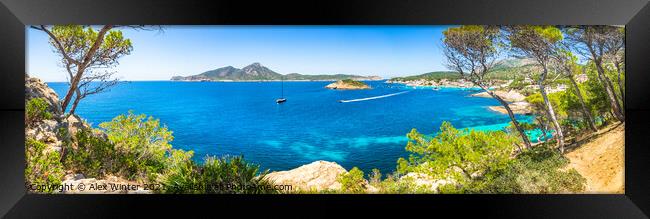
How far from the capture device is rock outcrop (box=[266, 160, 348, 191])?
566cm

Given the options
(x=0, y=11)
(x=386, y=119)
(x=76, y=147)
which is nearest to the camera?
(x=0, y=11)

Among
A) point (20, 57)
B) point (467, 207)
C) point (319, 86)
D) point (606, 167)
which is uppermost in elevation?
point (20, 57)

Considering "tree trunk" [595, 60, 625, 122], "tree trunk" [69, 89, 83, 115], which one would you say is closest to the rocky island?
"tree trunk" [595, 60, 625, 122]

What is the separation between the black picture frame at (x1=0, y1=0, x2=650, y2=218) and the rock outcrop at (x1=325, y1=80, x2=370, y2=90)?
1302 mm

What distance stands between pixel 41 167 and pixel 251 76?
10.5 ft

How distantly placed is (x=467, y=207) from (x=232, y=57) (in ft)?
13.5

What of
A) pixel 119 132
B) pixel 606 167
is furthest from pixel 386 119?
pixel 119 132

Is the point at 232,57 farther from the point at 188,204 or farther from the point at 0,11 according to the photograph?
the point at 0,11

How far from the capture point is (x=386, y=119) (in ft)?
20.2

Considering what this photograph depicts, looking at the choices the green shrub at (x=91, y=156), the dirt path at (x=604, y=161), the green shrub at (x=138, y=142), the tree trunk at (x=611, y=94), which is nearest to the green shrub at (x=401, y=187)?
the dirt path at (x=604, y=161)

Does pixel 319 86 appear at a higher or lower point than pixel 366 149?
higher

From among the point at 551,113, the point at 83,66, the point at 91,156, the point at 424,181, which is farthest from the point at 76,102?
the point at 551,113

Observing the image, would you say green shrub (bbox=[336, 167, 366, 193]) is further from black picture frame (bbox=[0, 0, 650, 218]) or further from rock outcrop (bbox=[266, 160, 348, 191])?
black picture frame (bbox=[0, 0, 650, 218])

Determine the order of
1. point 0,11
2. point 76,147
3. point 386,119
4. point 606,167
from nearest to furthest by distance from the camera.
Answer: point 0,11 < point 606,167 < point 76,147 < point 386,119
